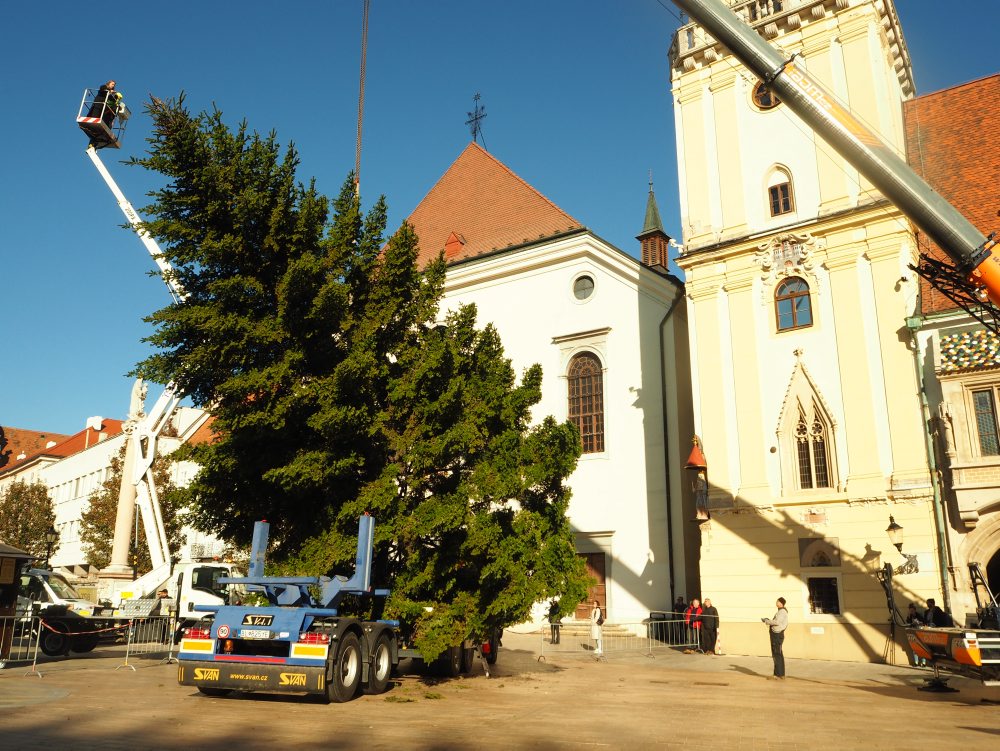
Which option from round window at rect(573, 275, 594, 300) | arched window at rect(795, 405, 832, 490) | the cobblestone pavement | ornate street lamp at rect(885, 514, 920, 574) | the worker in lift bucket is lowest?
the cobblestone pavement

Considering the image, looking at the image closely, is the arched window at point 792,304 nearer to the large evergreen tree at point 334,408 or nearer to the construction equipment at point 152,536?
the large evergreen tree at point 334,408

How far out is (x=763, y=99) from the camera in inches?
925

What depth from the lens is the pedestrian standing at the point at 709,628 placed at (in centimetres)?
2045

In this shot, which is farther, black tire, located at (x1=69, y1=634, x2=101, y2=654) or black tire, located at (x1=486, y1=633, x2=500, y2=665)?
black tire, located at (x1=69, y1=634, x2=101, y2=654)

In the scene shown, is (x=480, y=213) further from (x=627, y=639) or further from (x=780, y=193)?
(x=627, y=639)

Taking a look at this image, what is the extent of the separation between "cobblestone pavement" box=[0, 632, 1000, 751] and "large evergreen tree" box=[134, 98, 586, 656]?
198 cm

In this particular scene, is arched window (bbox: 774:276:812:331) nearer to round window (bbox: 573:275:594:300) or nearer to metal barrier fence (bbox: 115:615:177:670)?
round window (bbox: 573:275:594:300)

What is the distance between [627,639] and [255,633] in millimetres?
14545

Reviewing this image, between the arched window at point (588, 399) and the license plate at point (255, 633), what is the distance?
16169 mm

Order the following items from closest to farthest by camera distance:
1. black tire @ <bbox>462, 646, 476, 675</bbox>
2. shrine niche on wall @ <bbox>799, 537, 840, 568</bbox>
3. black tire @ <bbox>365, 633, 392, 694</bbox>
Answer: black tire @ <bbox>365, 633, 392, 694</bbox> < black tire @ <bbox>462, 646, 476, 675</bbox> < shrine niche on wall @ <bbox>799, 537, 840, 568</bbox>

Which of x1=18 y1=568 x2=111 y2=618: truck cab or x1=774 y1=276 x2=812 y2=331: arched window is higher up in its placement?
x1=774 y1=276 x2=812 y2=331: arched window

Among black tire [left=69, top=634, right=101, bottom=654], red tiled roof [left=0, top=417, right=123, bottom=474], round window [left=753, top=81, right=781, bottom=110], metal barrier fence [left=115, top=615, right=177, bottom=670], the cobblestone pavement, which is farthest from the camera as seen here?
red tiled roof [left=0, top=417, right=123, bottom=474]

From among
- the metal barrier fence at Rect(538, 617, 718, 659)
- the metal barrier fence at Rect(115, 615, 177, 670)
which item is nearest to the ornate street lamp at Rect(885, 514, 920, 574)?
the metal barrier fence at Rect(538, 617, 718, 659)

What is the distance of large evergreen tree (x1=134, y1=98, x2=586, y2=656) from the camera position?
13188mm
